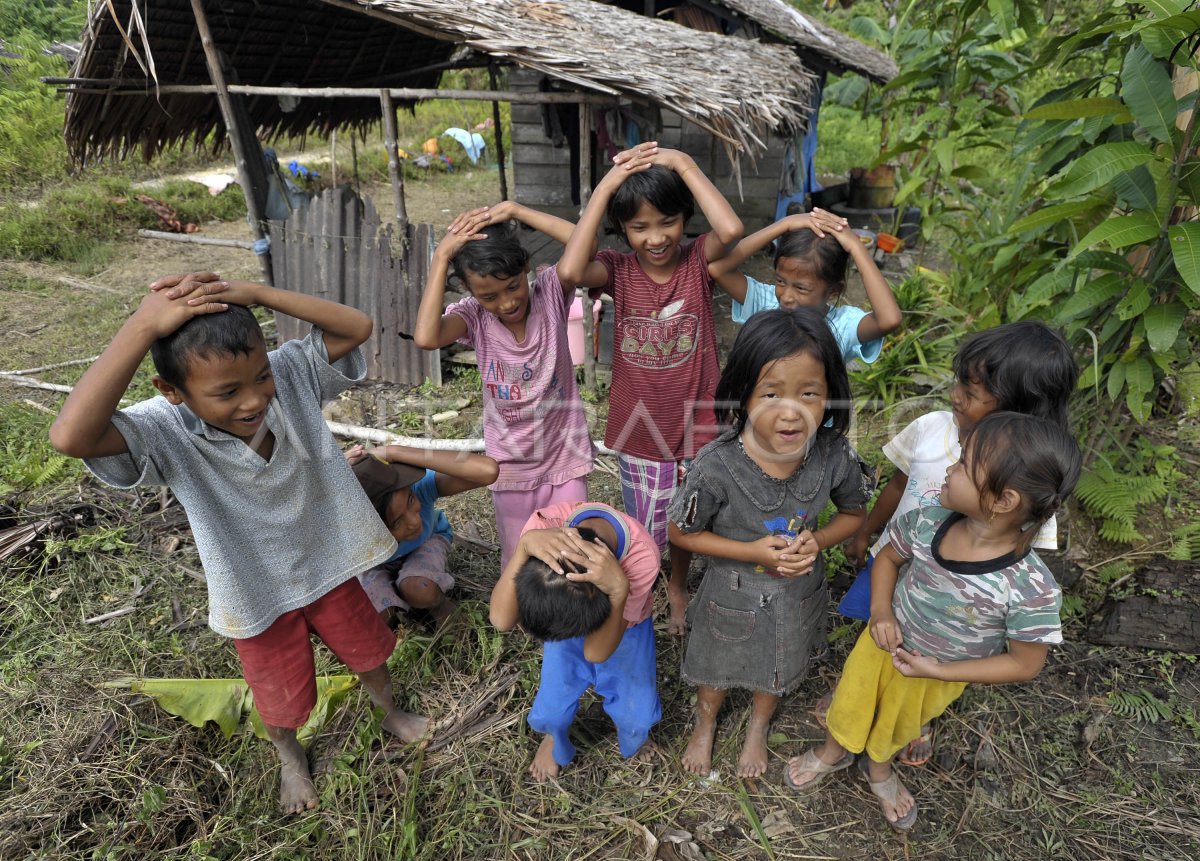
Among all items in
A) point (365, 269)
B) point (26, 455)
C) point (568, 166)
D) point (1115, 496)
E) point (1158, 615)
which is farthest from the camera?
point (568, 166)

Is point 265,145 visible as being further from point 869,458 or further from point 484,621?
point 869,458

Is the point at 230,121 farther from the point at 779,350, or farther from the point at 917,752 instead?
the point at 917,752

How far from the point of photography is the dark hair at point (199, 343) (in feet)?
4.63

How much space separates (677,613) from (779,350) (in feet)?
4.69

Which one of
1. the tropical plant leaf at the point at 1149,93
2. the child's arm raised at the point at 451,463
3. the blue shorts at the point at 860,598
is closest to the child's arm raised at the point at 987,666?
the blue shorts at the point at 860,598

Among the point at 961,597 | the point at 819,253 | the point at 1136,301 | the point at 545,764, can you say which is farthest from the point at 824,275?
the point at 545,764

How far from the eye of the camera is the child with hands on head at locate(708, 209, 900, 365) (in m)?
2.00

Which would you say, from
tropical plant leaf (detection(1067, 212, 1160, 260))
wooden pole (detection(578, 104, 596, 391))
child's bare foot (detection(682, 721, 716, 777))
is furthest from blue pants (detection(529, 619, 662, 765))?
wooden pole (detection(578, 104, 596, 391))

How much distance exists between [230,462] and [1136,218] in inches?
115

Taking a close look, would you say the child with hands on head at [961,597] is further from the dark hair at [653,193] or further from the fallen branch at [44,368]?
the fallen branch at [44,368]

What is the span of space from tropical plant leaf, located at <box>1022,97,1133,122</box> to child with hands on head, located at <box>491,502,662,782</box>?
2.13m

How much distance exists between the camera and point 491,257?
2.00 meters

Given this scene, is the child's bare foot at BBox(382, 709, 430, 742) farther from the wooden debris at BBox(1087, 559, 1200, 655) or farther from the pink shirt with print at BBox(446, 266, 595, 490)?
the wooden debris at BBox(1087, 559, 1200, 655)

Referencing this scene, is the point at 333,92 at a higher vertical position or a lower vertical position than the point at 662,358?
higher
